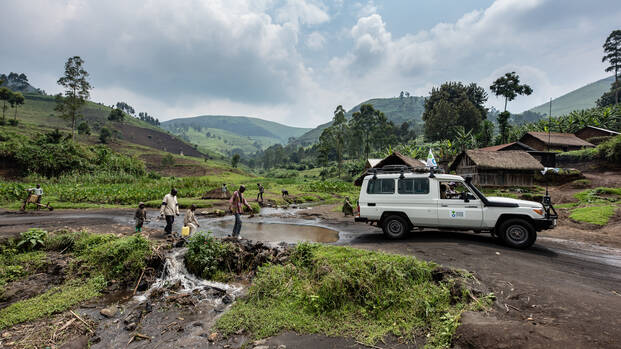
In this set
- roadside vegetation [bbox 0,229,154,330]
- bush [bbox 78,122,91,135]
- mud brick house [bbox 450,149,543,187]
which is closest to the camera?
roadside vegetation [bbox 0,229,154,330]

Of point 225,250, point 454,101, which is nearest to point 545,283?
point 225,250

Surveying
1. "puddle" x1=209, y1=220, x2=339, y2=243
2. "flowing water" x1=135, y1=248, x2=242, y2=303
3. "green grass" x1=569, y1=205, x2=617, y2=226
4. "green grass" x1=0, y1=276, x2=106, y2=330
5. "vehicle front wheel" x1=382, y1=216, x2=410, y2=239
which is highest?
"green grass" x1=569, y1=205, x2=617, y2=226

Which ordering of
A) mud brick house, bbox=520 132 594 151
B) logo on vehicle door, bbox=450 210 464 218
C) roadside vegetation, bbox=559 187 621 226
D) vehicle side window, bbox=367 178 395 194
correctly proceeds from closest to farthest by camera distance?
1. logo on vehicle door, bbox=450 210 464 218
2. vehicle side window, bbox=367 178 395 194
3. roadside vegetation, bbox=559 187 621 226
4. mud brick house, bbox=520 132 594 151

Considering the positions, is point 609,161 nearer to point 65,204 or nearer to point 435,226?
point 435,226

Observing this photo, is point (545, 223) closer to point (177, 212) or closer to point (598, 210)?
point (598, 210)

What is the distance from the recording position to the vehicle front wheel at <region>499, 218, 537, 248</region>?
791 centimetres

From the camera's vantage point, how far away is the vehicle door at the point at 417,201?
890 centimetres

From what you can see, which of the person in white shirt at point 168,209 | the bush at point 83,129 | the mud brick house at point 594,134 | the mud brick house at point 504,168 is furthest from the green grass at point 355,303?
the bush at point 83,129

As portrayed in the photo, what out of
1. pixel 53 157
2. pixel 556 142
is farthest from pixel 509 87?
pixel 53 157

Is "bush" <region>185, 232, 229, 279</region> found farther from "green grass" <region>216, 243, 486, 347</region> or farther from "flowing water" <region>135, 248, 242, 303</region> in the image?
"green grass" <region>216, 243, 486, 347</region>

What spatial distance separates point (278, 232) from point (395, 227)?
6130 millimetres

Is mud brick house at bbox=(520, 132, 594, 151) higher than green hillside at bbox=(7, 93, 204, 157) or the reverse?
the reverse

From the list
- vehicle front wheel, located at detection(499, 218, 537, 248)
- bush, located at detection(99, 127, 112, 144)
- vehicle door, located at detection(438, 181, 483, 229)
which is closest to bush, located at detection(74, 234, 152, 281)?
vehicle door, located at detection(438, 181, 483, 229)

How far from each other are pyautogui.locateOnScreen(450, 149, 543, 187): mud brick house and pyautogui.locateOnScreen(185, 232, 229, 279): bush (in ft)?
97.4
